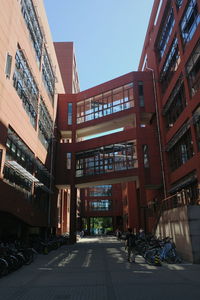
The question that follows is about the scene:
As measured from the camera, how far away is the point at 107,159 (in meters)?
29.5

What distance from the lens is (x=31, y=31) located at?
23.4 meters

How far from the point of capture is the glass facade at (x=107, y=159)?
28.3 metres

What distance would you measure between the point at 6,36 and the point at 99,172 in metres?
17.5

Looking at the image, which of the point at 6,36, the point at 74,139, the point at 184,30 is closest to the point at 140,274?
the point at 6,36

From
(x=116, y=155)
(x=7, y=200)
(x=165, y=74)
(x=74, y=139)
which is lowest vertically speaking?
(x=7, y=200)

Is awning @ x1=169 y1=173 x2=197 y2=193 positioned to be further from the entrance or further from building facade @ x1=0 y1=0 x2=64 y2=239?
the entrance

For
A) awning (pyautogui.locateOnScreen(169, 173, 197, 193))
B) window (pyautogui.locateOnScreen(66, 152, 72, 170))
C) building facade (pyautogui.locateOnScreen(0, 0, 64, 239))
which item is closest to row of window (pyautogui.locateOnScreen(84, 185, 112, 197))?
building facade (pyautogui.locateOnScreen(0, 0, 64, 239))

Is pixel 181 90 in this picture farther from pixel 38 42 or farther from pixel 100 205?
pixel 100 205

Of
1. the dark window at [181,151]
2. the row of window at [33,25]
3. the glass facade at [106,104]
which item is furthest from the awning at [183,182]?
the row of window at [33,25]

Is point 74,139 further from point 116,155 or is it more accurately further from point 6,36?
point 6,36

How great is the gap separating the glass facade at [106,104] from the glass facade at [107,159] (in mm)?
4399

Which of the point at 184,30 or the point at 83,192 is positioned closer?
the point at 184,30

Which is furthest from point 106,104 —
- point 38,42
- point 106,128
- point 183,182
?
point 183,182

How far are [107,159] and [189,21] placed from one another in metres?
15.8
